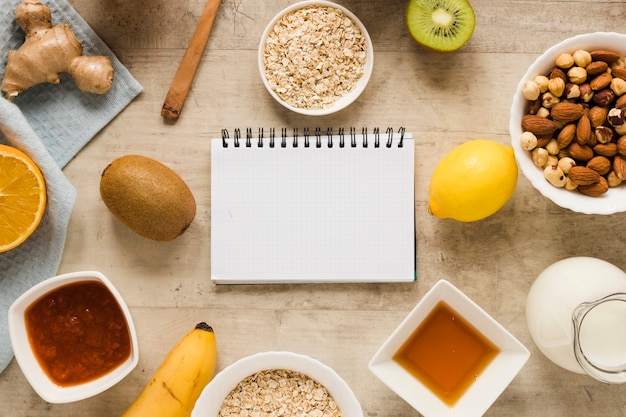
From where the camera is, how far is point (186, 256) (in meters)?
1.05

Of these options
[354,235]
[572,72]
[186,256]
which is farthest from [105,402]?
[572,72]

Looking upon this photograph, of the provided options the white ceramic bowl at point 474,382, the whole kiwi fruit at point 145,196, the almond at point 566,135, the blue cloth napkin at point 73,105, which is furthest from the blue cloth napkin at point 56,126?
the almond at point 566,135

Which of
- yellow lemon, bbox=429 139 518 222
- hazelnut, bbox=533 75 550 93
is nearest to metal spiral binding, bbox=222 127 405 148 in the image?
yellow lemon, bbox=429 139 518 222

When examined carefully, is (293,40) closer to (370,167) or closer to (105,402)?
(370,167)

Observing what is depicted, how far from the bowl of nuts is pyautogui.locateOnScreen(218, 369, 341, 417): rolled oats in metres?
0.46

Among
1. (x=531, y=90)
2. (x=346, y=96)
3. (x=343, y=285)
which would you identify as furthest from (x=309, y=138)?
(x=531, y=90)

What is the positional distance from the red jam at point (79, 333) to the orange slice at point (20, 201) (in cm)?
11

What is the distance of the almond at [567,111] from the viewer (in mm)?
894

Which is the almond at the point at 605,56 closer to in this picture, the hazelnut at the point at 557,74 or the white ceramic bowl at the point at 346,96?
the hazelnut at the point at 557,74

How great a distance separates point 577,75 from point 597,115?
0.06m

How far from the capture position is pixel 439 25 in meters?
0.99

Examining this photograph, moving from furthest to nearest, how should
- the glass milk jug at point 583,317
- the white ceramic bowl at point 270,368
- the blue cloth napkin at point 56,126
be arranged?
the blue cloth napkin at point 56,126
the white ceramic bowl at point 270,368
the glass milk jug at point 583,317

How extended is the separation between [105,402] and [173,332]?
0.53 ft

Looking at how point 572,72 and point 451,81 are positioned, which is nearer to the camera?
point 572,72
